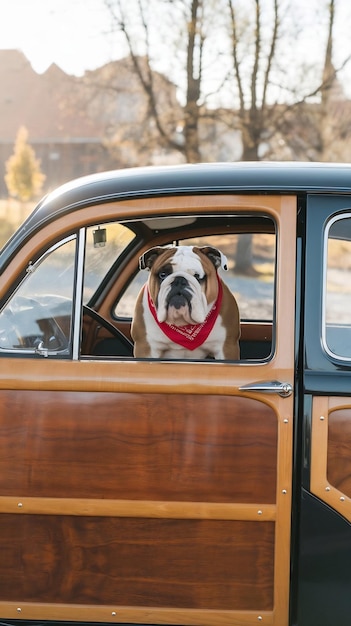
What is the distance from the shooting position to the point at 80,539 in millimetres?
2744

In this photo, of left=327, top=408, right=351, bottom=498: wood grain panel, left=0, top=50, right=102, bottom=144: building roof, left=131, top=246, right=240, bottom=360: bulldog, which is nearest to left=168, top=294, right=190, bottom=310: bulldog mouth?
left=131, top=246, right=240, bottom=360: bulldog

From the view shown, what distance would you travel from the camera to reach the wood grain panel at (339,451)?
8.71 feet

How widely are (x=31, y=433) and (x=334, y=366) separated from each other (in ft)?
3.47

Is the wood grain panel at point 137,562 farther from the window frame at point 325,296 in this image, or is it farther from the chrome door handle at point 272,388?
the window frame at point 325,296

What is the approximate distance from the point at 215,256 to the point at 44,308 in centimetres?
81

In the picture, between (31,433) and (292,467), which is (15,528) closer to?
(31,433)

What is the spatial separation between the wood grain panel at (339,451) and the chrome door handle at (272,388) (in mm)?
163

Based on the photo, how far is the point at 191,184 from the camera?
281 cm

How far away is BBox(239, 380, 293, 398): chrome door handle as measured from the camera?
268 cm

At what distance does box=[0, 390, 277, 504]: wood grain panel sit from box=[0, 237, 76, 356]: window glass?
0.24m

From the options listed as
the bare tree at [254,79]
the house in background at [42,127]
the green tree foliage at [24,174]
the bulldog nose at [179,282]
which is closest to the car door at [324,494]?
the bulldog nose at [179,282]

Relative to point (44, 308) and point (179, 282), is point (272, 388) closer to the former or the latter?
point (179, 282)

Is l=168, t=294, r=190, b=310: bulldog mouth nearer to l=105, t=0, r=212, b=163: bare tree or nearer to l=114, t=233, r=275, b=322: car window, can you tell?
l=114, t=233, r=275, b=322: car window

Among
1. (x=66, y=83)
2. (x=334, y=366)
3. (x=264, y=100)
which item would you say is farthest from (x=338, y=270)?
(x=66, y=83)
